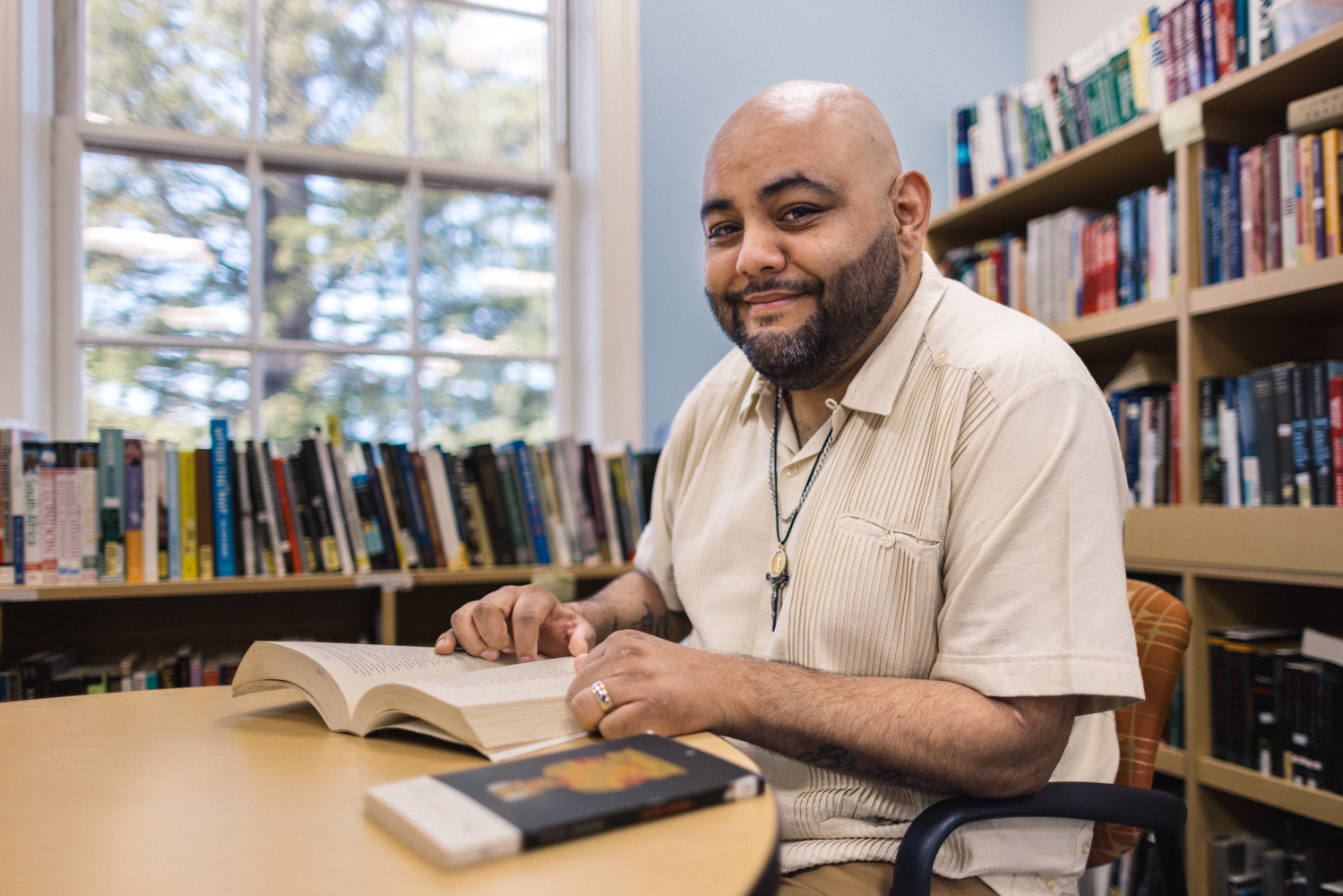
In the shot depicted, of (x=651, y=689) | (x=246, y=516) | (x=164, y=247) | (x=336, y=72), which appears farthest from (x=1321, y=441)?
(x=164, y=247)

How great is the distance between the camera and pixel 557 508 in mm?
2117

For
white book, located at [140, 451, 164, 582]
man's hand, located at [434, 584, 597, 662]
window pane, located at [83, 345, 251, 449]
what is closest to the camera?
man's hand, located at [434, 584, 597, 662]

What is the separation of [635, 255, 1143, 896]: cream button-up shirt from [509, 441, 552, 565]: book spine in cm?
95

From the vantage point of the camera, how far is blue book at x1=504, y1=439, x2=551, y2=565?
2.08m

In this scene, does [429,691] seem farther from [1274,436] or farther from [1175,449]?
[1175,449]

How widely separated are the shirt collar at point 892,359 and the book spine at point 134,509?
1.52m

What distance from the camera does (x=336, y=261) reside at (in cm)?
239

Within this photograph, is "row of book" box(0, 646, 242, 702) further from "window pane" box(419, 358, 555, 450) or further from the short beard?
the short beard

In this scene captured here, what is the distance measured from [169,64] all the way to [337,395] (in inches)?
38.2

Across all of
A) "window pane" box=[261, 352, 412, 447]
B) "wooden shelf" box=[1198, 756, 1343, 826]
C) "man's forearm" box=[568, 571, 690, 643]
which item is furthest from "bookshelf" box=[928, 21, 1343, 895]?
"window pane" box=[261, 352, 412, 447]

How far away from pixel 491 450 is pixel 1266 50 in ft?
6.18

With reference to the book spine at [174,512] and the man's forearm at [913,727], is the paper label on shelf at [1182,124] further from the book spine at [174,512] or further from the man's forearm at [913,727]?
the book spine at [174,512]

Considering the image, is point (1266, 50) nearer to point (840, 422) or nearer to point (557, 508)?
point (840, 422)

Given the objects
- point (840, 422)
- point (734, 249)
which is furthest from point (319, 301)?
point (840, 422)
